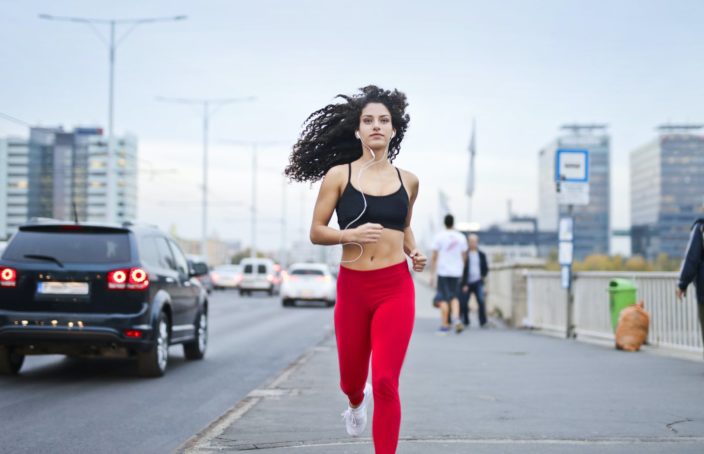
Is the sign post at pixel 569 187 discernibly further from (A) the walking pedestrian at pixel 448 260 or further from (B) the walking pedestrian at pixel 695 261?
(B) the walking pedestrian at pixel 695 261

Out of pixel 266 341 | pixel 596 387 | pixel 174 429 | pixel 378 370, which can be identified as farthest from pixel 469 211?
pixel 378 370

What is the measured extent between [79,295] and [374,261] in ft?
18.2

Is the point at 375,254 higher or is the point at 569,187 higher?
the point at 569,187

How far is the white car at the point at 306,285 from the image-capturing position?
31.3 meters

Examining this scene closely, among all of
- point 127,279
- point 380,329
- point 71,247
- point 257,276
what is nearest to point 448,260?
point 127,279

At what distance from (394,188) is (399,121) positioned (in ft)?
2.09

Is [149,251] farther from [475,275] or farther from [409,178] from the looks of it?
[475,275]

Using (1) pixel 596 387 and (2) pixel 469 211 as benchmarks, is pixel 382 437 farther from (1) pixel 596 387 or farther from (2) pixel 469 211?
(2) pixel 469 211

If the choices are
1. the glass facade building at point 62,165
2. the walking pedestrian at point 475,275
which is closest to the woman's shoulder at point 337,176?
the walking pedestrian at point 475,275

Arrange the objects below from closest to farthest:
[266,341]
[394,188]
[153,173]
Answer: [394,188], [266,341], [153,173]

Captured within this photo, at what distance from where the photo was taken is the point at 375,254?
4.85m

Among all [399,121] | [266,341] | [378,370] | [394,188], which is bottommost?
[266,341]

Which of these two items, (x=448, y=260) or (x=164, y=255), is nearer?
(x=164, y=255)

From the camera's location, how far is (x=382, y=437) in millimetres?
4566
